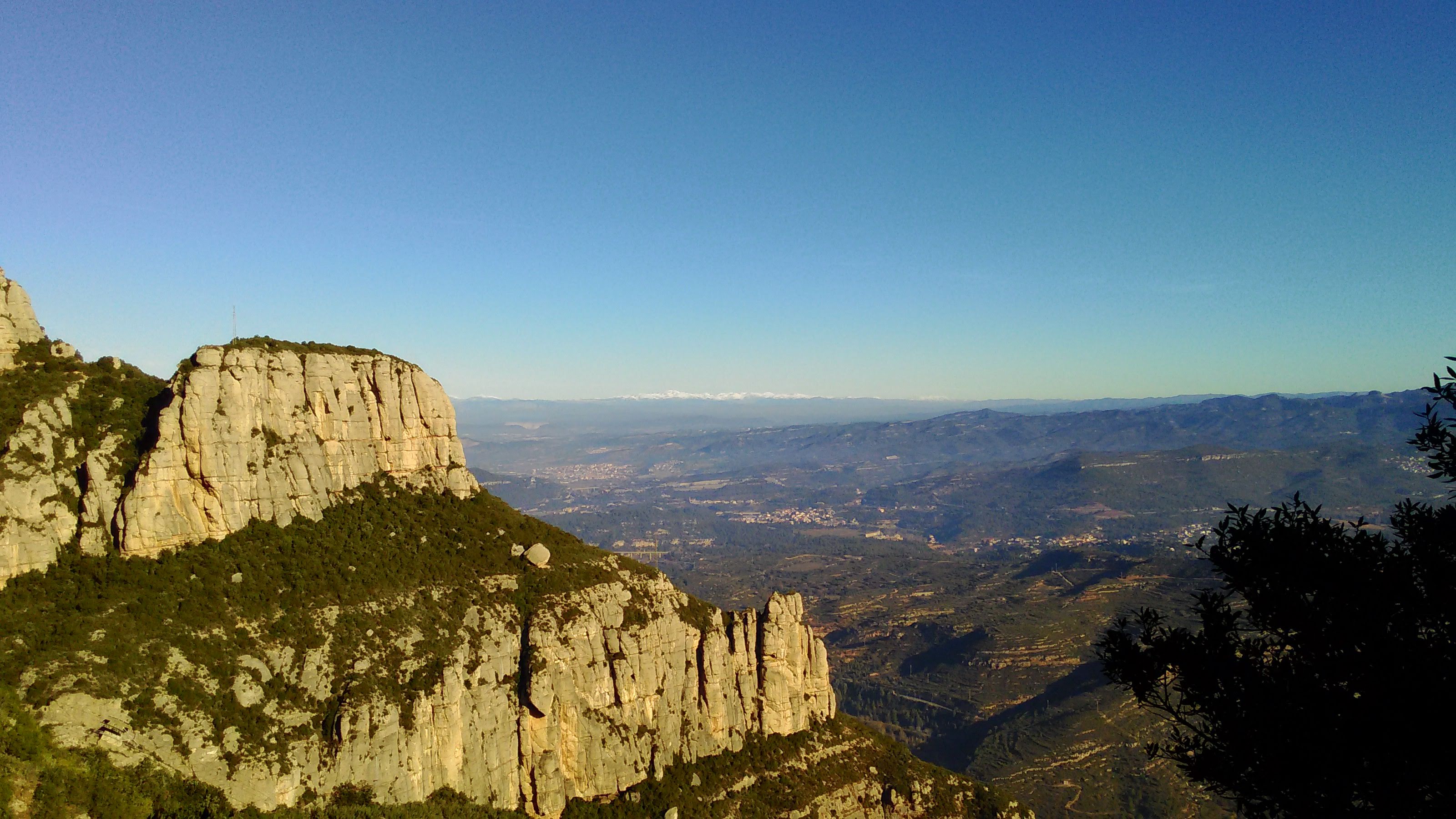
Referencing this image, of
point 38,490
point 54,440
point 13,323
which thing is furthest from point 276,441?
point 13,323

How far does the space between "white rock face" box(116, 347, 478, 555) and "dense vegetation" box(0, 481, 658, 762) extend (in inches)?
52.7

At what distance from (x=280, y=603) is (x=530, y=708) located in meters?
15.6

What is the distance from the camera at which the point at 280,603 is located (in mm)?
41062

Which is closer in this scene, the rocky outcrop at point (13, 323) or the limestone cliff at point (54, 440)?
the limestone cliff at point (54, 440)

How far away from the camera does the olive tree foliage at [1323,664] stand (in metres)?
13.9

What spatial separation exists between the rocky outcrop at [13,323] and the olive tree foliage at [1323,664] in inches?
2248

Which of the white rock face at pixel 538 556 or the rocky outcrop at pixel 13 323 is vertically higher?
the rocky outcrop at pixel 13 323

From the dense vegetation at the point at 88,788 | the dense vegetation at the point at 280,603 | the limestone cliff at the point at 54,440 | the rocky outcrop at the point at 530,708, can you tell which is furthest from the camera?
the limestone cliff at the point at 54,440

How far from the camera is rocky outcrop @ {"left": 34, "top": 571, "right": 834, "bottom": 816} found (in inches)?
1346

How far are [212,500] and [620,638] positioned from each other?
86.6 feet

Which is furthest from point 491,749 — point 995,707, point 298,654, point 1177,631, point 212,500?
point 995,707

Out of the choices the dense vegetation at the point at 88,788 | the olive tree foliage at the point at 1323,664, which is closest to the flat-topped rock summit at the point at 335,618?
the dense vegetation at the point at 88,788

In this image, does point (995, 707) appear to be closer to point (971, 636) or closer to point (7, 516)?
point (971, 636)

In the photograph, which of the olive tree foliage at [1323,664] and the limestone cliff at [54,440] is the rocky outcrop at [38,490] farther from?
the olive tree foliage at [1323,664]
